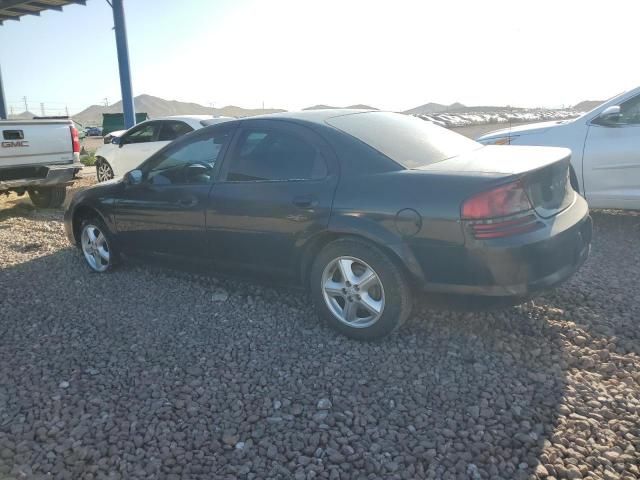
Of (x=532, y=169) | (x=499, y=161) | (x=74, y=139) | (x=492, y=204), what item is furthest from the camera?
(x=74, y=139)

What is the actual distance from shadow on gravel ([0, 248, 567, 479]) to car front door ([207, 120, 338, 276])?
1.70ft

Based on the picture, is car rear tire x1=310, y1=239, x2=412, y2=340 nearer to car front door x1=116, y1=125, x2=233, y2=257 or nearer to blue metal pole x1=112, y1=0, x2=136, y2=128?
car front door x1=116, y1=125, x2=233, y2=257

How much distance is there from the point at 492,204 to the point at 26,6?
55.2ft

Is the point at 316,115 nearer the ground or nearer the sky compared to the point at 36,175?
nearer the sky

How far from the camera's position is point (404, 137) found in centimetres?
375

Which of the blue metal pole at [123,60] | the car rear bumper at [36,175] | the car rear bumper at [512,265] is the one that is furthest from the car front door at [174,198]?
the blue metal pole at [123,60]

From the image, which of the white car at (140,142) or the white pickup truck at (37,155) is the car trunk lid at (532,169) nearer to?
the white car at (140,142)

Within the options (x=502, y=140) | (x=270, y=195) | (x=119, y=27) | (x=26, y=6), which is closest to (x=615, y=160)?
(x=502, y=140)

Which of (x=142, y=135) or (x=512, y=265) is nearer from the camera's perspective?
(x=512, y=265)

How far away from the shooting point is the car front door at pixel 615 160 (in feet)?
18.3

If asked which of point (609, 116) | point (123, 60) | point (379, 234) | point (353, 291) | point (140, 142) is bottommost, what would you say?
point (353, 291)

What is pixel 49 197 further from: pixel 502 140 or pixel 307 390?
pixel 307 390

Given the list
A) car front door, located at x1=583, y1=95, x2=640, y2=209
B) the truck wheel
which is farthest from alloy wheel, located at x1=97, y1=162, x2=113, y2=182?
car front door, located at x1=583, y1=95, x2=640, y2=209

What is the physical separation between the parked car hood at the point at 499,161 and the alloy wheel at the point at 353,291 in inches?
30.1
